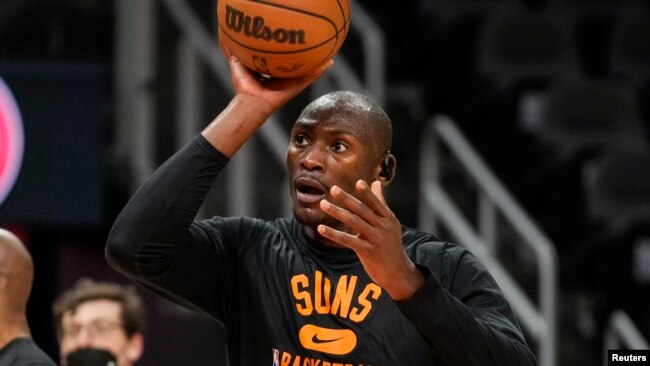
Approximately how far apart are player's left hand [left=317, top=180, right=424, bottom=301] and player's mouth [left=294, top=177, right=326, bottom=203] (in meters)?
0.46

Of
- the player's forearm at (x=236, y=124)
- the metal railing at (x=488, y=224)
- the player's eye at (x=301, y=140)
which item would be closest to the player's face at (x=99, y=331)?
the player's eye at (x=301, y=140)

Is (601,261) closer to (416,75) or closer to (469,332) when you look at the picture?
(416,75)

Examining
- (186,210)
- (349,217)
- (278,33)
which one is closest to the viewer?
(349,217)

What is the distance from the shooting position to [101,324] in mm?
5742

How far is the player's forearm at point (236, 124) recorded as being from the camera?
3918 mm

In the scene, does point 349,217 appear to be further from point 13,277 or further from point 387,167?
point 13,277

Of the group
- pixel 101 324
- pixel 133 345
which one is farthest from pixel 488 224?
pixel 101 324

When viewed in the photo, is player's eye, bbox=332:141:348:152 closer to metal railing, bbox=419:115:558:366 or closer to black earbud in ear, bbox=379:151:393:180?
black earbud in ear, bbox=379:151:393:180

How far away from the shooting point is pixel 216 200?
7789 millimetres

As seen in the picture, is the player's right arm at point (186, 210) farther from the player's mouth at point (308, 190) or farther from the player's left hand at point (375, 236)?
the player's left hand at point (375, 236)

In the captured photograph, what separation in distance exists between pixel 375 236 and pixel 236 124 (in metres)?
0.64

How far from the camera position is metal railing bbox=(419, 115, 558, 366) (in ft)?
24.7

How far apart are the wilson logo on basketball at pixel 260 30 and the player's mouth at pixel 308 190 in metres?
0.39
